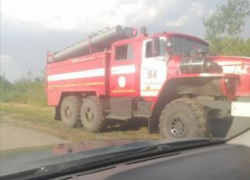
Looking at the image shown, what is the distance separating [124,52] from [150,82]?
1.31 meters

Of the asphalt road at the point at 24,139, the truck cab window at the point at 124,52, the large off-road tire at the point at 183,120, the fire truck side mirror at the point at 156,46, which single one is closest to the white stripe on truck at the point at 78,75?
the truck cab window at the point at 124,52

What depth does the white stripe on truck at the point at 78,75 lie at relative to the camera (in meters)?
9.38

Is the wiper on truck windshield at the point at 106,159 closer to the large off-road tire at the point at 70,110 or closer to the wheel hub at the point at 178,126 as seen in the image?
the wheel hub at the point at 178,126

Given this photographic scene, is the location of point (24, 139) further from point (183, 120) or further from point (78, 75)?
point (183, 120)

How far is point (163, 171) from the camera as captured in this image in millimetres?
1872

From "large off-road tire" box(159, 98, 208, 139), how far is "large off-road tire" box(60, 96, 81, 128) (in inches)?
162

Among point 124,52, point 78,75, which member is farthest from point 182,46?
point 78,75

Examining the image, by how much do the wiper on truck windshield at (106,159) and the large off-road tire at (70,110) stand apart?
8057 mm

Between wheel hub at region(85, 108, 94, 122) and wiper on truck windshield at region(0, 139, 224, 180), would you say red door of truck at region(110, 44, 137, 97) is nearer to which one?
wheel hub at region(85, 108, 94, 122)

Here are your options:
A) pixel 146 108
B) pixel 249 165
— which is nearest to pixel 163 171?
pixel 249 165

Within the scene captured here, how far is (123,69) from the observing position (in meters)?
8.70

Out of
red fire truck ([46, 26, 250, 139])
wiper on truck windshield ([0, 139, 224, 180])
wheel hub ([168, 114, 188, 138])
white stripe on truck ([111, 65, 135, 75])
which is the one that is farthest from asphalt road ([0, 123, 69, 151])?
wiper on truck windshield ([0, 139, 224, 180])

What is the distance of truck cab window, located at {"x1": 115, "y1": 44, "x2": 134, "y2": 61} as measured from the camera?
8578 millimetres

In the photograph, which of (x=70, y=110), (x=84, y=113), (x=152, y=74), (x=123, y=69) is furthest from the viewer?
(x=70, y=110)
